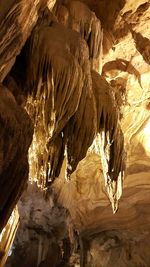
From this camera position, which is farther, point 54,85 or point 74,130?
point 74,130

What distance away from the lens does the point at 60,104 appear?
2.11 meters

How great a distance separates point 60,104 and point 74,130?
0.24 m

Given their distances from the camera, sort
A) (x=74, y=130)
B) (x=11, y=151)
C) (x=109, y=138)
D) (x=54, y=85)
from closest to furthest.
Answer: (x=11, y=151) → (x=54, y=85) → (x=74, y=130) → (x=109, y=138)

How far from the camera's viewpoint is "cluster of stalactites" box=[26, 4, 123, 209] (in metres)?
2.10

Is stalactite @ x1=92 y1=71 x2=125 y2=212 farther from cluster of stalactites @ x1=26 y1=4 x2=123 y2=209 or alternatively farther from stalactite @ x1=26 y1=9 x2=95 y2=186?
stalactite @ x1=26 y1=9 x2=95 y2=186

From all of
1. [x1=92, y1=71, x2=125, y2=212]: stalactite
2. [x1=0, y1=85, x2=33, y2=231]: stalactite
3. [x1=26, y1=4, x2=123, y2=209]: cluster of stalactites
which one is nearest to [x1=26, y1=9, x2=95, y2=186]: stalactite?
[x1=26, y1=4, x2=123, y2=209]: cluster of stalactites

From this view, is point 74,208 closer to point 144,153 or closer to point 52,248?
point 52,248

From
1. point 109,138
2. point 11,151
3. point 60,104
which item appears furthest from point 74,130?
point 11,151

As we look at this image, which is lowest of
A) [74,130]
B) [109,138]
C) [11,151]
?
[11,151]

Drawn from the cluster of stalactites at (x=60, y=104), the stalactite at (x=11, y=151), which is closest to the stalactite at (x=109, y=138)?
the cluster of stalactites at (x=60, y=104)

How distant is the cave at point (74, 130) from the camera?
1.81 meters

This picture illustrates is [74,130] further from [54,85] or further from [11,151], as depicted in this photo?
[11,151]

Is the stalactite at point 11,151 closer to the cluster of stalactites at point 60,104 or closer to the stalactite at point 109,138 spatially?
the cluster of stalactites at point 60,104

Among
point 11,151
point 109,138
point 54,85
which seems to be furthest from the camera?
point 109,138
